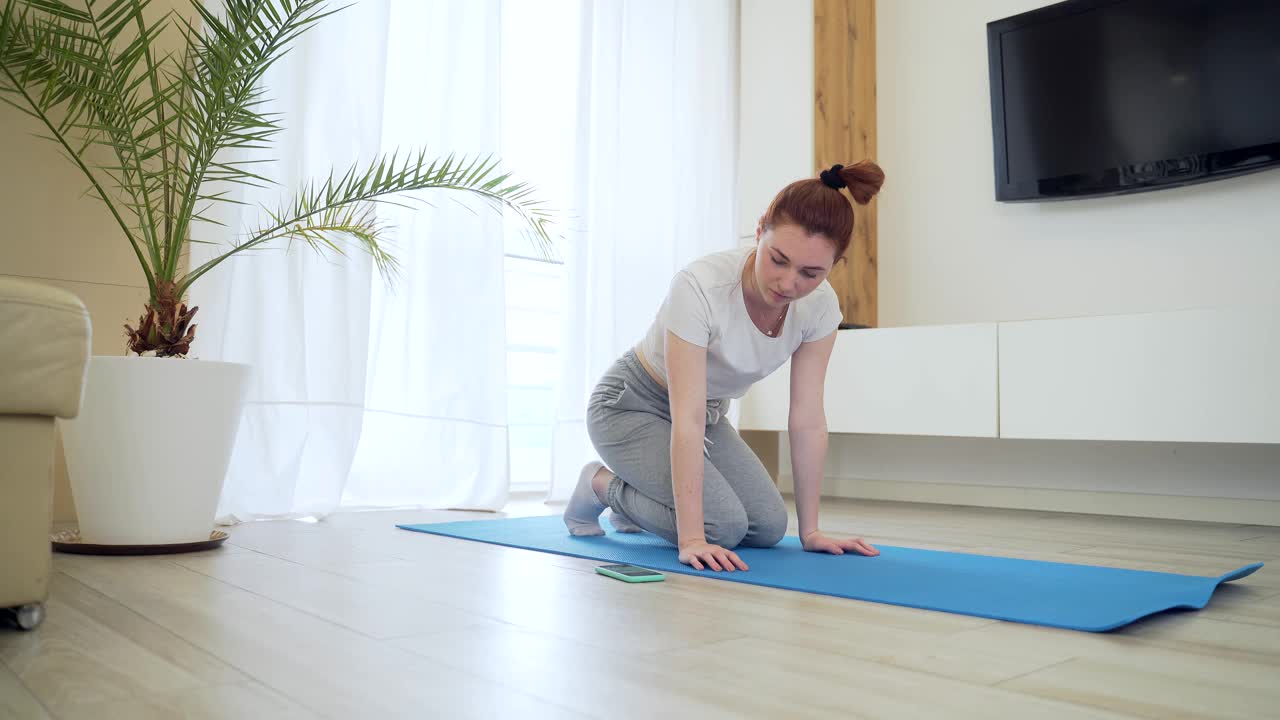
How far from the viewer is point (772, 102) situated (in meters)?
4.06

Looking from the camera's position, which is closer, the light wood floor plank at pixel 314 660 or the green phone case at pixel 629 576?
the light wood floor plank at pixel 314 660

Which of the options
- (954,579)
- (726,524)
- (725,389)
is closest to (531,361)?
(725,389)

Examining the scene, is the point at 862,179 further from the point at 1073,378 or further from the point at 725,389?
the point at 1073,378

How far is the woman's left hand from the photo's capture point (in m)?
1.96

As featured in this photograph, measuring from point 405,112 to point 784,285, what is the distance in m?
1.80

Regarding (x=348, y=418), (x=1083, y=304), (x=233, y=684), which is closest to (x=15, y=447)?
(x=233, y=684)

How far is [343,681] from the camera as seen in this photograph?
0.98 meters

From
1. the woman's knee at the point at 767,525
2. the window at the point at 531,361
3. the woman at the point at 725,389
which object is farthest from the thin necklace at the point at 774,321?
the window at the point at 531,361

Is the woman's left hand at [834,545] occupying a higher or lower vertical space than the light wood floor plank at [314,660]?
higher

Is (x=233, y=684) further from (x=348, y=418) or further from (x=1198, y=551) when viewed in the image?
(x=1198, y=551)

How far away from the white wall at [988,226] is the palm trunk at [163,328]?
288 centimetres

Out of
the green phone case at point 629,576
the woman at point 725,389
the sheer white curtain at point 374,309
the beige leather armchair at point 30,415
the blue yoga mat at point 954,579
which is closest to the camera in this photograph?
the beige leather armchair at point 30,415

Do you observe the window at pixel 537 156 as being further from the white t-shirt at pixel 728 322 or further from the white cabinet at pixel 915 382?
the white t-shirt at pixel 728 322

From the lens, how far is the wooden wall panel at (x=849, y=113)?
3.92m
